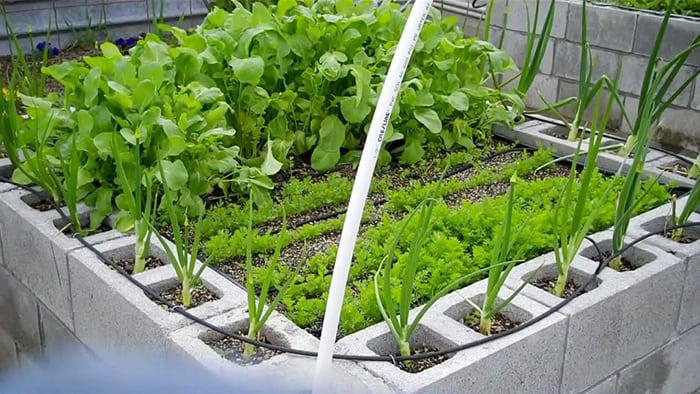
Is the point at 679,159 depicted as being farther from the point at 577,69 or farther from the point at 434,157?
the point at 577,69

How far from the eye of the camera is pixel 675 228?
7.02 ft

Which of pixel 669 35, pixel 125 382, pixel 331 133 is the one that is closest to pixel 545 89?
pixel 669 35

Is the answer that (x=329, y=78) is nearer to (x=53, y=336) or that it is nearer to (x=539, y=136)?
(x=539, y=136)

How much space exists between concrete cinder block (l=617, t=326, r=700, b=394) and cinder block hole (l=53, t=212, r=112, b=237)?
4.59ft

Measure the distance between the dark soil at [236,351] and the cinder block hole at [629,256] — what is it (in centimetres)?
88

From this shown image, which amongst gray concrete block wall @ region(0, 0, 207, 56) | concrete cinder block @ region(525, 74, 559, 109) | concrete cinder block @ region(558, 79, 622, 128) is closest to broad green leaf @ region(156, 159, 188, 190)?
concrete cinder block @ region(558, 79, 622, 128)

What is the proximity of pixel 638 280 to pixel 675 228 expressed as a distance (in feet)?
1.09

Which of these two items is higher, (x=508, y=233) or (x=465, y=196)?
(x=508, y=233)

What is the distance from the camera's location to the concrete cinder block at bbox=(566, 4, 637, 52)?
144 inches

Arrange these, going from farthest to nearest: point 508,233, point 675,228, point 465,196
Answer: point 465,196 < point 675,228 < point 508,233

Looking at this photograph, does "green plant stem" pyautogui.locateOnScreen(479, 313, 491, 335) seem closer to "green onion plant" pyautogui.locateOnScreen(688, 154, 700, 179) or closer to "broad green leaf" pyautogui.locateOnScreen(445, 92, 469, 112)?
"broad green leaf" pyautogui.locateOnScreen(445, 92, 469, 112)

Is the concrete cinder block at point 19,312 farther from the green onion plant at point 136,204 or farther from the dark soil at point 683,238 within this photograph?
the dark soil at point 683,238

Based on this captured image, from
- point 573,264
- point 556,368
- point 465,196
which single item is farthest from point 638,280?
point 465,196

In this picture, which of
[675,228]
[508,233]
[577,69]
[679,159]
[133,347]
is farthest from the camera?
[577,69]
